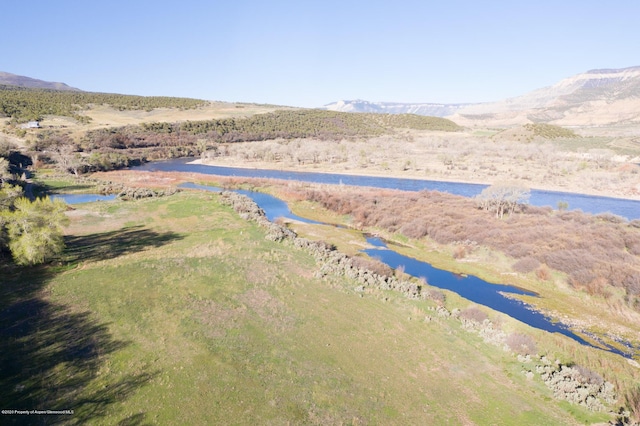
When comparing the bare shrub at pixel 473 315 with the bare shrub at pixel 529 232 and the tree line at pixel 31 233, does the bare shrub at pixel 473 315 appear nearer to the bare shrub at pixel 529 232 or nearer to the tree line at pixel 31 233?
the bare shrub at pixel 529 232

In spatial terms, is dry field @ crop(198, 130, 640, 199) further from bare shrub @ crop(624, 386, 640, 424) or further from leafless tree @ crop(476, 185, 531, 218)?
bare shrub @ crop(624, 386, 640, 424)

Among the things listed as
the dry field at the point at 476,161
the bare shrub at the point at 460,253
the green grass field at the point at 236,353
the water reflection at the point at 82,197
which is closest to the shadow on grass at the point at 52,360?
the green grass field at the point at 236,353

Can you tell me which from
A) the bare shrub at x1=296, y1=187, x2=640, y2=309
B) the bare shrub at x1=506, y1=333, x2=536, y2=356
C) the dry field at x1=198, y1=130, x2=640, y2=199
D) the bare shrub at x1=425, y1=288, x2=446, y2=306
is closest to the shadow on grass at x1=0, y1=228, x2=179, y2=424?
the bare shrub at x1=425, y1=288, x2=446, y2=306

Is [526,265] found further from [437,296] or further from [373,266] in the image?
[373,266]

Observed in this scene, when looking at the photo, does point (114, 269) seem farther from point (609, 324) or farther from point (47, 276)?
point (609, 324)

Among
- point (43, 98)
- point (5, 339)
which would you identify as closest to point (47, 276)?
point (5, 339)

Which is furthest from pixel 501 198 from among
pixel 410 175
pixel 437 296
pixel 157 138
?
pixel 157 138
